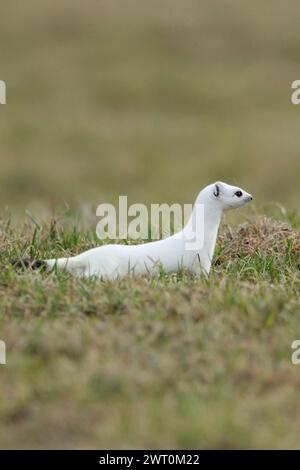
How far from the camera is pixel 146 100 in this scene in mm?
24531

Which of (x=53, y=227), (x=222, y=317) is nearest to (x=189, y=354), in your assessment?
(x=222, y=317)

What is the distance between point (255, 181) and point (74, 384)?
1394cm

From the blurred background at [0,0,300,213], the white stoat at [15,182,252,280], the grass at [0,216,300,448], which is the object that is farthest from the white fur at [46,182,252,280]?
the blurred background at [0,0,300,213]

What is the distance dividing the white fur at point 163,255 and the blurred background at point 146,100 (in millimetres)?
8084

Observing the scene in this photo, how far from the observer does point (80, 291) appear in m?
6.27

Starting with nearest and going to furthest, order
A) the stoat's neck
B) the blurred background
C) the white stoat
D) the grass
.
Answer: the grass → the white stoat → the stoat's neck → the blurred background

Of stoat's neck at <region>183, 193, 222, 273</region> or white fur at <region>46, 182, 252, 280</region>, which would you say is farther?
stoat's neck at <region>183, 193, 222, 273</region>

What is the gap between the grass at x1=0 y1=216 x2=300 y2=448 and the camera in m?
4.91

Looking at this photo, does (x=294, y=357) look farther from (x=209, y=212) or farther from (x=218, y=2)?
(x=218, y=2)

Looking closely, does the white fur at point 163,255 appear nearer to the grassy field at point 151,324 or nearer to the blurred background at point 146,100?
the grassy field at point 151,324

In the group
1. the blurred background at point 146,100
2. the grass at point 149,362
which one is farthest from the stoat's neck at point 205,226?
the blurred background at point 146,100

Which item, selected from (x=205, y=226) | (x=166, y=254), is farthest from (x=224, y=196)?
(x=166, y=254)

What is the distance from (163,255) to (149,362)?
5.07 ft

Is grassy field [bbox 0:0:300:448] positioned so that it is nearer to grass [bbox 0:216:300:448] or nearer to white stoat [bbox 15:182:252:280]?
grass [bbox 0:216:300:448]
